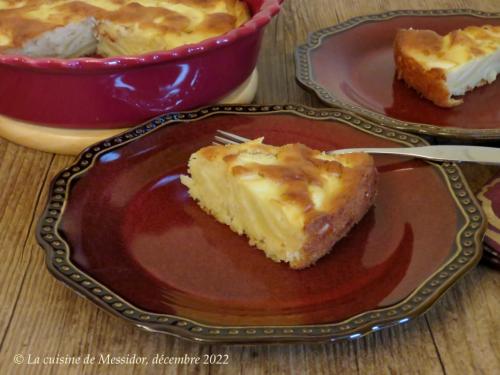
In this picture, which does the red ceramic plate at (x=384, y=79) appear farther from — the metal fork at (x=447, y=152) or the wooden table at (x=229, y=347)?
the wooden table at (x=229, y=347)

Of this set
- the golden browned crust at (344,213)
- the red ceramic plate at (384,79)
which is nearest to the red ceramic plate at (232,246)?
the golden browned crust at (344,213)

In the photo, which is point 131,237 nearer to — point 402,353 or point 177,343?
point 177,343

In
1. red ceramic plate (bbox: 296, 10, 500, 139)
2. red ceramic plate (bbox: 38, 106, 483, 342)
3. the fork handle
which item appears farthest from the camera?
red ceramic plate (bbox: 296, 10, 500, 139)

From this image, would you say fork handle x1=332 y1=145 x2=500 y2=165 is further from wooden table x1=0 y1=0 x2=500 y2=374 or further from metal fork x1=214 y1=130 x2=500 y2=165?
A: wooden table x1=0 y1=0 x2=500 y2=374

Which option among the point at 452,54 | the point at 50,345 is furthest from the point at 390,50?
the point at 50,345

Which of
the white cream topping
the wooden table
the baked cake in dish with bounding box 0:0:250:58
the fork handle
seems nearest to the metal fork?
the fork handle

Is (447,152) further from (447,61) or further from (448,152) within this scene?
(447,61)
